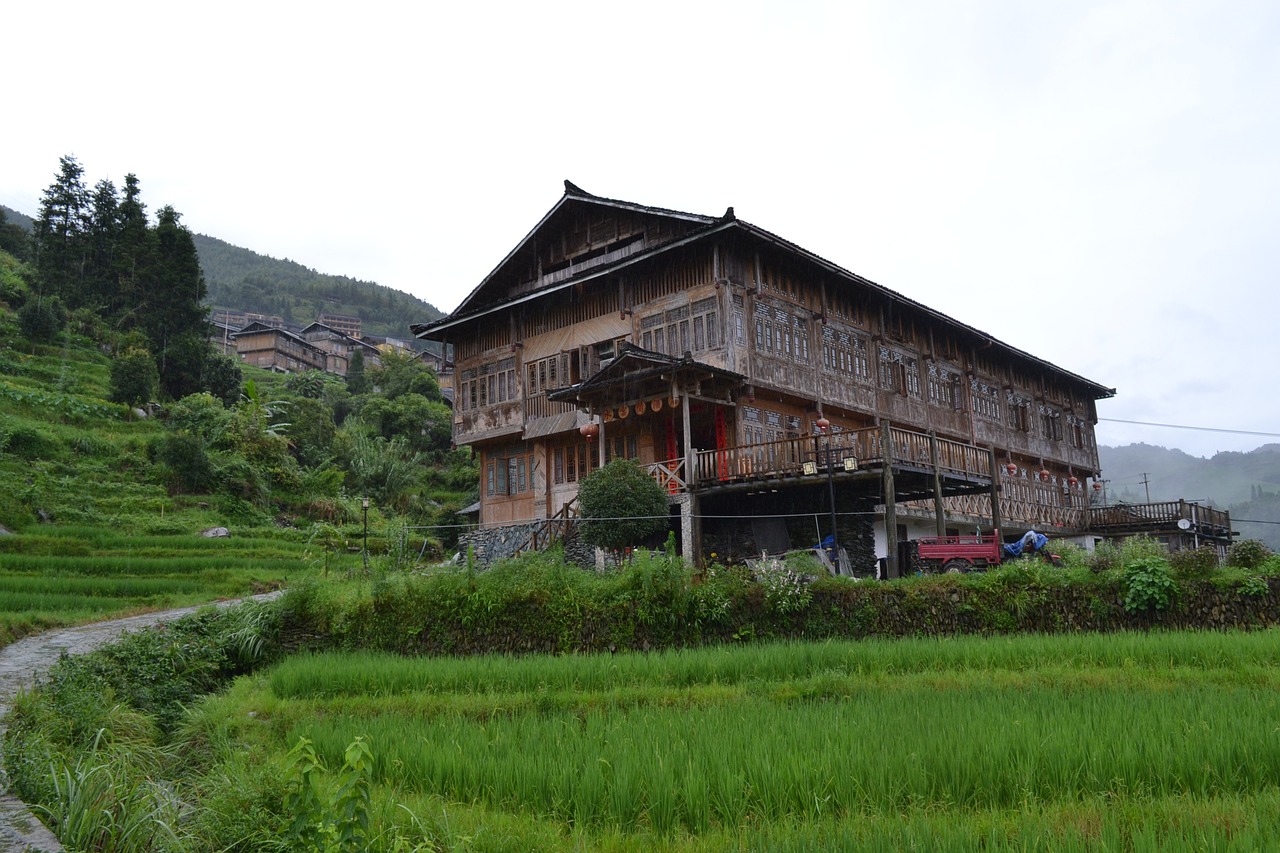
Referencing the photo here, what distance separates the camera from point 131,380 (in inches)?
1425

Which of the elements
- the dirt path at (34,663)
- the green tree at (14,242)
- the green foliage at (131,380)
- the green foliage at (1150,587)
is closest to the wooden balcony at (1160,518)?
the green foliage at (1150,587)

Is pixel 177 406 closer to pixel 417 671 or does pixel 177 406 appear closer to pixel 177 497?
pixel 177 497

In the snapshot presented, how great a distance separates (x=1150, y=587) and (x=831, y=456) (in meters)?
6.69

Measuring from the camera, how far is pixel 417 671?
11.2 meters

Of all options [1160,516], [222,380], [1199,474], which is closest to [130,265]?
[222,380]

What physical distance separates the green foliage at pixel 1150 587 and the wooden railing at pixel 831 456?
5891 mm

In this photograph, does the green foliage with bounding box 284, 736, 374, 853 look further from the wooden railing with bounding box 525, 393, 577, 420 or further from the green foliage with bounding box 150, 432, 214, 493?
the green foliage with bounding box 150, 432, 214, 493

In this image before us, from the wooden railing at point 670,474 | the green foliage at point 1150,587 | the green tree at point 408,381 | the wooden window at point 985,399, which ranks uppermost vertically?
the green tree at point 408,381

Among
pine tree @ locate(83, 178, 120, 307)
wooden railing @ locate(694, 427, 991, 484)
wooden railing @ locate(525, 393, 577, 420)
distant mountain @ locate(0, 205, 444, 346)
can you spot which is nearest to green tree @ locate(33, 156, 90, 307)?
pine tree @ locate(83, 178, 120, 307)

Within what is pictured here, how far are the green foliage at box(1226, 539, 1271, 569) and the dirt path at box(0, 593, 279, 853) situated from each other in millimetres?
13713

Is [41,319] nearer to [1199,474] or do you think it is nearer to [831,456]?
[831,456]

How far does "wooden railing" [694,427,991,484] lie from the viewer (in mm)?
18547

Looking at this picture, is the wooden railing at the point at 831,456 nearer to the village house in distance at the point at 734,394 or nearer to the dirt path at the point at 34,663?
the village house in distance at the point at 734,394

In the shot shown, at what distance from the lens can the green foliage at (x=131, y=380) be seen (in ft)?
118
